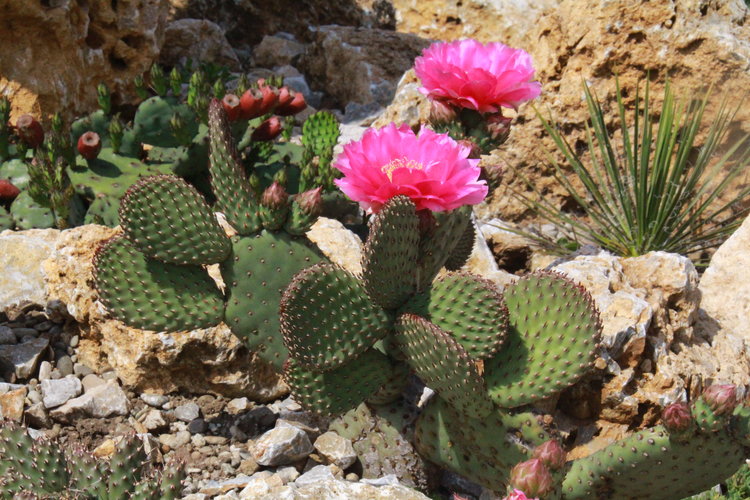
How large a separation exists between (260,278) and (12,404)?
3.57ft

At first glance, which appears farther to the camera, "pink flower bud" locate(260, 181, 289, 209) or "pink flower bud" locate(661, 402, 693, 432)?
"pink flower bud" locate(260, 181, 289, 209)

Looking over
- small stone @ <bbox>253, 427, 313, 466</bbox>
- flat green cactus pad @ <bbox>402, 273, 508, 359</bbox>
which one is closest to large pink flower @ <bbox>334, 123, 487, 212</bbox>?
flat green cactus pad @ <bbox>402, 273, 508, 359</bbox>

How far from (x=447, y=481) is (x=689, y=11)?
10.6 ft

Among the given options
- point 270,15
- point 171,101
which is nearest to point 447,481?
point 171,101

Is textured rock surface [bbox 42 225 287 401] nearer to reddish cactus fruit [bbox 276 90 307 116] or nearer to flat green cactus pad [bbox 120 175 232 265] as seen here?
flat green cactus pad [bbox 120 175 232 265]

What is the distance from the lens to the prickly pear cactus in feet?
9.52

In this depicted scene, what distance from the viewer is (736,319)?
13.0 feet

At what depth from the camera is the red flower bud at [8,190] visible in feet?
14.9

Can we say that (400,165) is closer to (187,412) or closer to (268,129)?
(187,412)

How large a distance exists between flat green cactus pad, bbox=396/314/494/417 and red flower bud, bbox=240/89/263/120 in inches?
70.8

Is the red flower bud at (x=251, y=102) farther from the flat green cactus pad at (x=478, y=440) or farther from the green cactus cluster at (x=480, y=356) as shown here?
the flat green cactus pad at (x=478, y=440)

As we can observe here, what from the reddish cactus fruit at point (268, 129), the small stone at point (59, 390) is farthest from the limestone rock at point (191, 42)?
the small stone at point (59, 390)

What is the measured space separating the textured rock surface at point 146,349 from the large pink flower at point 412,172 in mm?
1117

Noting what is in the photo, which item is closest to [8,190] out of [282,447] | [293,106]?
[293,106]
